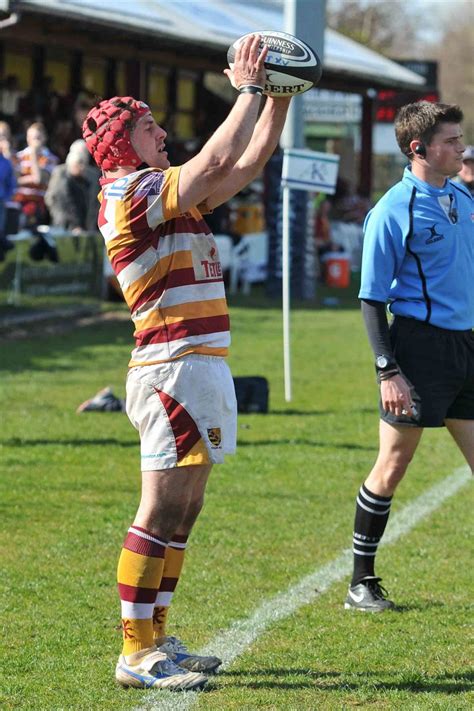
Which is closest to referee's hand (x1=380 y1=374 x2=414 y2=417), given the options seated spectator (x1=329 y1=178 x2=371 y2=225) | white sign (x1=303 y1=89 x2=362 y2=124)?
seated spectator (x1=329 y1=178 x2=371 y2=225)

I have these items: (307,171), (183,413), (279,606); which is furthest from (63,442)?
(183,413)

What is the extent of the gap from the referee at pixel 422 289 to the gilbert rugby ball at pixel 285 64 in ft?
2.95

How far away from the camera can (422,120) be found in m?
5.50

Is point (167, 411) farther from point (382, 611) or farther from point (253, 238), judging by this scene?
point (253, 238)

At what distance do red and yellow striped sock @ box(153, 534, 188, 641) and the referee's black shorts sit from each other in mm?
1126

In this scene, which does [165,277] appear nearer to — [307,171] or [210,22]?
[307,171]

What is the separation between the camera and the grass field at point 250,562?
190 inches

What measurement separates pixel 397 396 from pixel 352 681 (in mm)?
1175

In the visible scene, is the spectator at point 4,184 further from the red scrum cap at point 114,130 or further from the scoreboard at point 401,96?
the scoreboard at point 401,96

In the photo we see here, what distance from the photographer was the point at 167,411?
462 cm

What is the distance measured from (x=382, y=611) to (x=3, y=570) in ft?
6.09

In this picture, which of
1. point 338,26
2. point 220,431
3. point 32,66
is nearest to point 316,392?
point 220,431

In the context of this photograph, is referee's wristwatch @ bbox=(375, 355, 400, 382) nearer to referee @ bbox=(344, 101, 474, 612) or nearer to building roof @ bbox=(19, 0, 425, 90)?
referee @ bbox=(344, 101, 474, 612)

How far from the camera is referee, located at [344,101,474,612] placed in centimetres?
543
